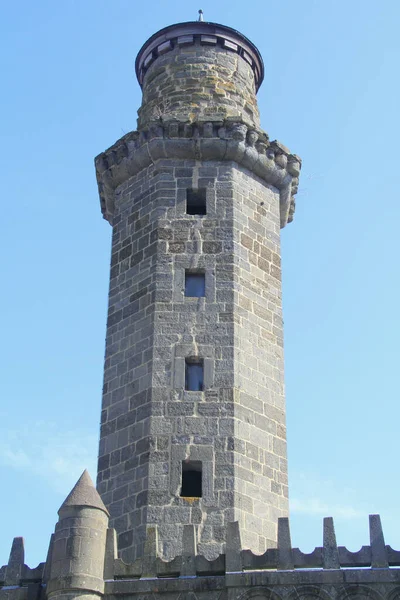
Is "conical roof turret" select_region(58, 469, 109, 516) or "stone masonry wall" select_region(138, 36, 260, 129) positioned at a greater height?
"stone masonry wall" select_region(138, 36, 260, 129)

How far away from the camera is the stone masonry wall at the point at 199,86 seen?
2247 centimetres

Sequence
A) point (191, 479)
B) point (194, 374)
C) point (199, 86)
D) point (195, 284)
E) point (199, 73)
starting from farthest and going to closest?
point (199, 73)
point (199, 86)
point (195, 284)
point (194, 374)
point (191, 479)

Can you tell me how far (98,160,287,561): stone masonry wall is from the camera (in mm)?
17453

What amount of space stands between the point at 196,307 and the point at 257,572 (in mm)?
6064

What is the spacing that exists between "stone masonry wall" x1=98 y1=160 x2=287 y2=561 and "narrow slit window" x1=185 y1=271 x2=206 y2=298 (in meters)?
0.13

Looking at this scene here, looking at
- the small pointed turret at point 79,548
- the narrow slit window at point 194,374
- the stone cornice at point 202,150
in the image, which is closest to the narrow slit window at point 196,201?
the stone cornice at point 202,150

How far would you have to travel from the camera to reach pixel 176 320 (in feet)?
63.0

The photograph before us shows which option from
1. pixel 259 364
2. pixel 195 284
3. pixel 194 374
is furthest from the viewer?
pixel 195 284

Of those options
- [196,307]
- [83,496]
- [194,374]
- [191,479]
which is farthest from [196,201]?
[83,496]

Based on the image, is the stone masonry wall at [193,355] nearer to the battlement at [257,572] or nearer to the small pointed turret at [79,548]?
the battlement at [257,572]

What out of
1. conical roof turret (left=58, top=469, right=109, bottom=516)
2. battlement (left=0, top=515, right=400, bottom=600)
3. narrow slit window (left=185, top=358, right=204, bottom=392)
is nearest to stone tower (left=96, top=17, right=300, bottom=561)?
narrow slit window (left=185, top=358, right=204, bottom=392)

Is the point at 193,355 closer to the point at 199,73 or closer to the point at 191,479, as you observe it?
the point at 191,479

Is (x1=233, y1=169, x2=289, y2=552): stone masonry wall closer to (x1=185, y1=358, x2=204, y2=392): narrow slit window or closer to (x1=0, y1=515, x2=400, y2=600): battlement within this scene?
(x1=185, y1=358, x2=204, y2=392): narrow slit window

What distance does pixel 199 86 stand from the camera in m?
22.9
